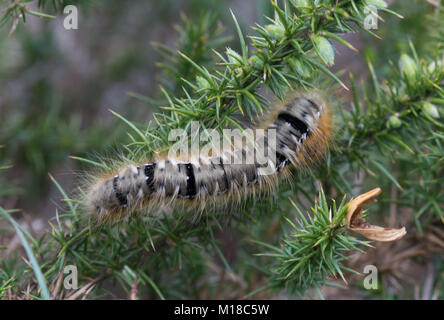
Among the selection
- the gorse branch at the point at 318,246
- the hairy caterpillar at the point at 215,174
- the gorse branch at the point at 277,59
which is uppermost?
the gorse branch at the point at 277,59

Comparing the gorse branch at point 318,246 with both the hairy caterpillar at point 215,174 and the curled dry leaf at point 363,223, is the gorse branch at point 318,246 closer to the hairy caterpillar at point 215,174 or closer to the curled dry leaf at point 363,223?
the curled dry leaf at point 363,223

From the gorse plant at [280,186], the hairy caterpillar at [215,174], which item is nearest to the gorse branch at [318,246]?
the gorse plant at [280,186]

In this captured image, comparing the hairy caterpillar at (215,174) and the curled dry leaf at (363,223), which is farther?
the hairy caterpillar at (215,174)

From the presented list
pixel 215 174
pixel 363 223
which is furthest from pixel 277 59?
pixel 363 223

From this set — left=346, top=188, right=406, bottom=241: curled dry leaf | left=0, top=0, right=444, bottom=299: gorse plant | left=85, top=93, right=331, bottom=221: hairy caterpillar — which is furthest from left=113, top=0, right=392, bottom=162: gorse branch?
left=346, top=188, right=406, bottom=241: curled dry leaf

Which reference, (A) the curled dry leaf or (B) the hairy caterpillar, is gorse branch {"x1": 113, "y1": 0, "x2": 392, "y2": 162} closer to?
(B) the hairy caterpillar
